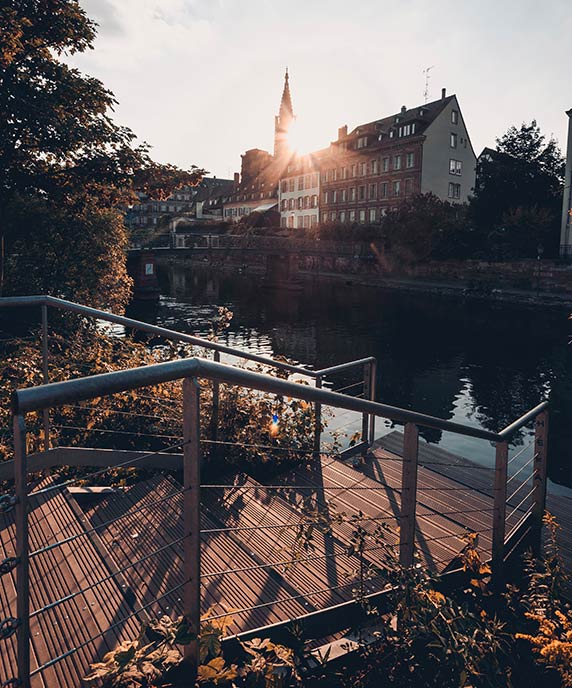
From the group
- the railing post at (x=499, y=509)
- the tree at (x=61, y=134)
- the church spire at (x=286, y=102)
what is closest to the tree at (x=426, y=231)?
the tree at (x=61, y=134)

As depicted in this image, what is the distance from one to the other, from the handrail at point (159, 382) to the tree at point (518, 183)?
43149 mm

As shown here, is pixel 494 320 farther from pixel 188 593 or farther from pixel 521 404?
pixel 188 593

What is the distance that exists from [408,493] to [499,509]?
4.57 ft

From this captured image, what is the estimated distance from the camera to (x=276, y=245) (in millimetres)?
49562

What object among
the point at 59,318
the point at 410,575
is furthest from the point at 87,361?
the point at 59,318

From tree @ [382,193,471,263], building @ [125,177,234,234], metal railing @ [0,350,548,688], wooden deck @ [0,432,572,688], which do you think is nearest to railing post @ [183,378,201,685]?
metal railing @ [0,350,548,688]

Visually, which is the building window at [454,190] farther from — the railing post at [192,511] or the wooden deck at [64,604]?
the railing post at [192,511]

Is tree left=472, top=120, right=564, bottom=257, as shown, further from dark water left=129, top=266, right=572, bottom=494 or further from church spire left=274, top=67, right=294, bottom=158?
church spire left=274, top=67, right=294, bottom=158

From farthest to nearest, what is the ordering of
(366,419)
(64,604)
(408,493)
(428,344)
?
(428,344), (366,419), (408,493), (64,604)

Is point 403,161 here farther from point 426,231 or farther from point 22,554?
point 22,554

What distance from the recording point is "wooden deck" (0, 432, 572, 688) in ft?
7.61

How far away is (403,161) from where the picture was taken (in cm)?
5616

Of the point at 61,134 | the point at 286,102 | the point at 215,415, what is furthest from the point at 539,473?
the point at 286,102

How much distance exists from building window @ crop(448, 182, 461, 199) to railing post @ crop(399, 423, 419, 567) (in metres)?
58.4
